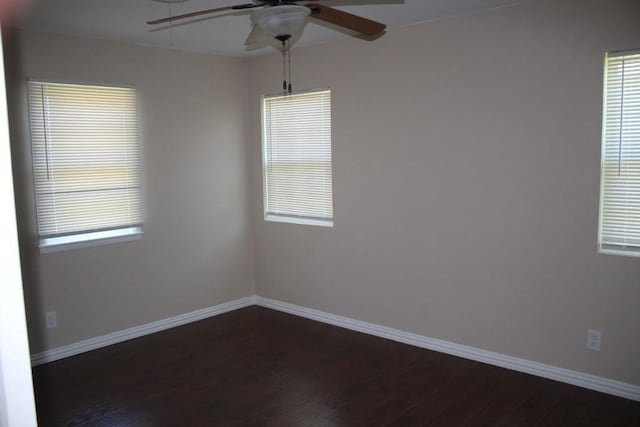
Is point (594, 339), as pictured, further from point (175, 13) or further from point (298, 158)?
point (175, 13)

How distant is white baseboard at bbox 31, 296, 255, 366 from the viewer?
386 centimetres

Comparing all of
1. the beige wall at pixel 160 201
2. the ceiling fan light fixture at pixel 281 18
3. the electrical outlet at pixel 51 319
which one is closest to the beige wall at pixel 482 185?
the beige wall at pixel 160 201

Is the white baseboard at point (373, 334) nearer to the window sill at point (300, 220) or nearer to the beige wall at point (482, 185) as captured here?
the beige wall at point (482, 185)

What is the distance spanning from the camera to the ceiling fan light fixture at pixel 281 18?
6.63ft

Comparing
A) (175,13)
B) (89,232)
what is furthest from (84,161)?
(175,13)

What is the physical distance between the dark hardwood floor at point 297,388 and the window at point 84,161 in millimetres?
1004

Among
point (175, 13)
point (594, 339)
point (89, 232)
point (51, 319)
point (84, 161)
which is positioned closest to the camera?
point (594, 339)

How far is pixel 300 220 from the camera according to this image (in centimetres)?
484

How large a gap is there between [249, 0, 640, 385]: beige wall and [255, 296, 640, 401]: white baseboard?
5cm

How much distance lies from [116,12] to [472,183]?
264cm

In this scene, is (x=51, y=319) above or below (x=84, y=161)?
below

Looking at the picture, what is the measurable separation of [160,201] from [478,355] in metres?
2.90

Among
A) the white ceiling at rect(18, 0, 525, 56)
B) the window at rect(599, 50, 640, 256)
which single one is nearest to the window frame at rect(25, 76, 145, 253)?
the white ceiling at rect(18, 0, 525, 56)

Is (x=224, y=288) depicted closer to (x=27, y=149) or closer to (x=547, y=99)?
(x=27, y=149)
